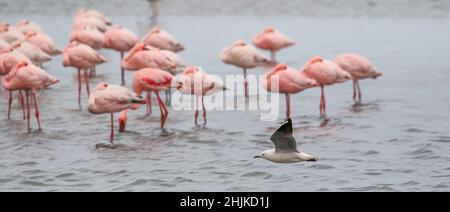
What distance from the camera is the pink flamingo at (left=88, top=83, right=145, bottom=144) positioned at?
1159 centimetres

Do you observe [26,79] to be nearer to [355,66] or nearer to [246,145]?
[246,145]

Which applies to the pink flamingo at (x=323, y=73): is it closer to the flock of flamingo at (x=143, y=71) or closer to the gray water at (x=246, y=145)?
the flock of flamingo at (x=143, y=71)

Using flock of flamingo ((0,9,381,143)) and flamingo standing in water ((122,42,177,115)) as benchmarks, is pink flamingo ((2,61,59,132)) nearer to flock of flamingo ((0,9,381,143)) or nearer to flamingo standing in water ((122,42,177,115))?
flock of flamingo ((0,9,381,143))

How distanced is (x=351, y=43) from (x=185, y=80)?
9259 millimetres

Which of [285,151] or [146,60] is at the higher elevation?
[146,60]

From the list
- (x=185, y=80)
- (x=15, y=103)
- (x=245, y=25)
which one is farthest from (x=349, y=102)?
(x=245, y=25)

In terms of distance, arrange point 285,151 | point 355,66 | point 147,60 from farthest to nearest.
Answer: point 355,66 → point 147,60 → point 285,151

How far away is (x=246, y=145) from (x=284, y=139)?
8.12 ft

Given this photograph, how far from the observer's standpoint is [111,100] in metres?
11.6

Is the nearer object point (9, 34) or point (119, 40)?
point (119, 40)

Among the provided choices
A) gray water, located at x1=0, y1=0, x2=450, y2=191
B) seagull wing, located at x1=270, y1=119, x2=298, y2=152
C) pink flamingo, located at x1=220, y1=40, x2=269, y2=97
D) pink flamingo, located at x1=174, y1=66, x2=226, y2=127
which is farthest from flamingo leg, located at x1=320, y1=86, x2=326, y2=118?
seagull wing, located at x1=270, y1=119, x2=298, y2=152

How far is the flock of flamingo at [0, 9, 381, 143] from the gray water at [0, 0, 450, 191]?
0.35 metres

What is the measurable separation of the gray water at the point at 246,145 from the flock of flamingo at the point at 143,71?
1.13ft

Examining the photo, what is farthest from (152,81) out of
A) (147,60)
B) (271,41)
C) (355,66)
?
(271,41)
